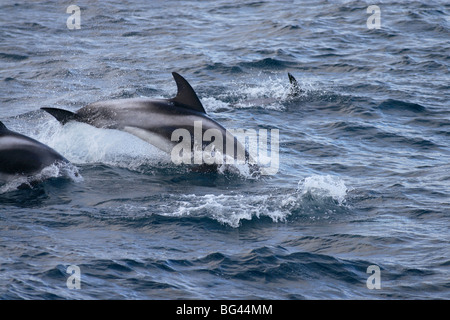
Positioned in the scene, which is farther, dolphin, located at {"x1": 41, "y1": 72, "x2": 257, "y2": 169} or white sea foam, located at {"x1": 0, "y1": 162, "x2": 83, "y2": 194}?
dolphin, located at {"x1": 41, "y1": 72, "x2": 257, "y2": 169}

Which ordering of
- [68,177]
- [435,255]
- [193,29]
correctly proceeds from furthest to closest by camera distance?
1. [193,29]
2. [68,177]
3. [435,255]

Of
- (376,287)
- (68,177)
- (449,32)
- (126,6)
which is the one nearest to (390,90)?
(449,32)

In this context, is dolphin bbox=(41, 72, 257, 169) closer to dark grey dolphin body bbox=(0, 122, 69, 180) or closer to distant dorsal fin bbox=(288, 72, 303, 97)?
dark grey dolphin body bbox=(0, 122, 69, 180)

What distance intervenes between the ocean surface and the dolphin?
0.84 feet

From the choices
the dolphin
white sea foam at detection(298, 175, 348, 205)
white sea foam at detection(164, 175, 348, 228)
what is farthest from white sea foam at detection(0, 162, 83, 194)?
white sea foam at detection(298, 175, 348, 205)

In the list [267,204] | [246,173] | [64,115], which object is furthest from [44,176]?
[267,204]

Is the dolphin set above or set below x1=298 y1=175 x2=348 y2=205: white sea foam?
above

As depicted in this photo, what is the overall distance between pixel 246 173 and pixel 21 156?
4153 millimetres

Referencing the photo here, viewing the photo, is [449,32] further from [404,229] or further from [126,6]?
[404,229]

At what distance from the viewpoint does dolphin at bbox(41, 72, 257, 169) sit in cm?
1509

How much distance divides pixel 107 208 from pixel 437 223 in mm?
5428

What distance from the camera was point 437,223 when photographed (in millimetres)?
12977

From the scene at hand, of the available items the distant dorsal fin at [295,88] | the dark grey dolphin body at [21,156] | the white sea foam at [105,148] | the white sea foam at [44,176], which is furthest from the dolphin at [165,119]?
the distant dorsal fin at [295,88]
